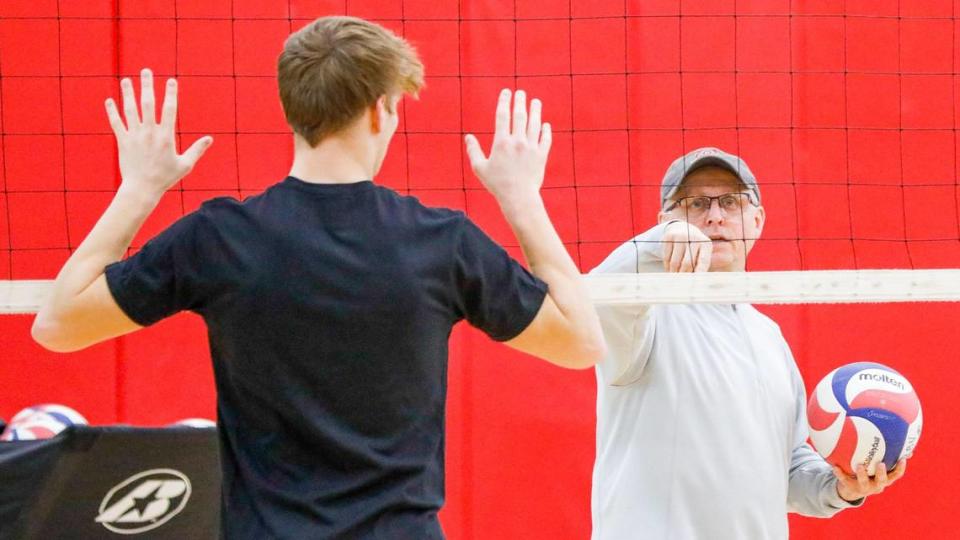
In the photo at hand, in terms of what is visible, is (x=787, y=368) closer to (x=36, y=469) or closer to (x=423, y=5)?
(x=36, y=469)

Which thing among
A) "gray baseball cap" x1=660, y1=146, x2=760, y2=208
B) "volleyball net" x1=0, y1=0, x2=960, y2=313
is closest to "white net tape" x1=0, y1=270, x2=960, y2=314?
"gray baseball cap" x1=660, y1=146, x2=760, y2=208

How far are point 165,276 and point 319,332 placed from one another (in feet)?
0.71

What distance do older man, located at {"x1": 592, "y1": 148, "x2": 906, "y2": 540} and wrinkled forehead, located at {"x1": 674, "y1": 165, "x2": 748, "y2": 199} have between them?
1.09ft

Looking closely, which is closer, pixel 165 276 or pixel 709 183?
pixel 165 276

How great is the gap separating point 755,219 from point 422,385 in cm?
170

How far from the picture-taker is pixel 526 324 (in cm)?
159

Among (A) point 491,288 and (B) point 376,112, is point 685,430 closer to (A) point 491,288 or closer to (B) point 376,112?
(A) point 491,288

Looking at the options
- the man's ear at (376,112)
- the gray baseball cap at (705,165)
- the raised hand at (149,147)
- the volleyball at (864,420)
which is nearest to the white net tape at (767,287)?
the volleyball at (864,420)

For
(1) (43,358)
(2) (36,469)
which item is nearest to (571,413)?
(1) (43,358)

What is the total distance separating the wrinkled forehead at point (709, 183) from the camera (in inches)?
117

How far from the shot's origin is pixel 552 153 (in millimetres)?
4129

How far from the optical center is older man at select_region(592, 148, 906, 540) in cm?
254

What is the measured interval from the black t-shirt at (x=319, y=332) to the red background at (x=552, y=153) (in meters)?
2.59

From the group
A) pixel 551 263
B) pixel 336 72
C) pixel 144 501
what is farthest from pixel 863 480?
pixel 336 72
